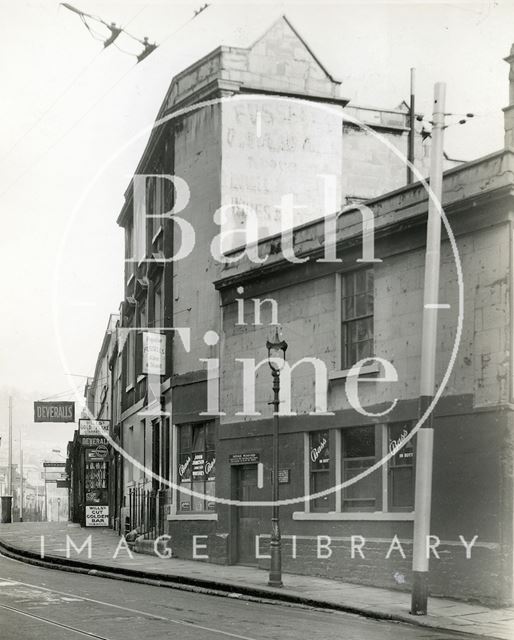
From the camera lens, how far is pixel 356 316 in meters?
20.0

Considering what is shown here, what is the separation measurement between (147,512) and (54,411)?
2098 cm

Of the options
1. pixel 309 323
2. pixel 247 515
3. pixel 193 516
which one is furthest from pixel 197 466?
pixel 309 323

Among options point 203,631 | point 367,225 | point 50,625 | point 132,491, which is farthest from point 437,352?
point 132,491

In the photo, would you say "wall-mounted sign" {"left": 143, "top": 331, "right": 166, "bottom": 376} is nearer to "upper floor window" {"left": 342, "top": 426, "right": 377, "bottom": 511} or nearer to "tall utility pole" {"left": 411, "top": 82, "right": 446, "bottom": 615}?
"upper floor window" {"left": 342, "top": 426, "right": 377, "bottom": 511}

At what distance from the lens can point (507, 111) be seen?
18.7m

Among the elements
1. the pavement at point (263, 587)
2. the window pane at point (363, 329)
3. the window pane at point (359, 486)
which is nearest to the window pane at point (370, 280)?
the window pane at point (363, 329)

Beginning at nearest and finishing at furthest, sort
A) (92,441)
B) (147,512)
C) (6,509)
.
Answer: (147,512) < (92,441) < (6,509)

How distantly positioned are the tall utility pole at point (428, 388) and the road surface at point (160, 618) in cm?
88

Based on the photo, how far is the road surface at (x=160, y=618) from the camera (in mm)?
12531

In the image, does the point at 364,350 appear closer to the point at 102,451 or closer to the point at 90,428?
the point at 102,451

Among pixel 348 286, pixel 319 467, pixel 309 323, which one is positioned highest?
pixel 348 286

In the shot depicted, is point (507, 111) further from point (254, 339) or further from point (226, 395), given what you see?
point (226, 395)

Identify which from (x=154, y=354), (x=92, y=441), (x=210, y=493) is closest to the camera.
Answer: (x=210, y=493)

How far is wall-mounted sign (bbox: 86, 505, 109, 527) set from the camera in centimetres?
4203
